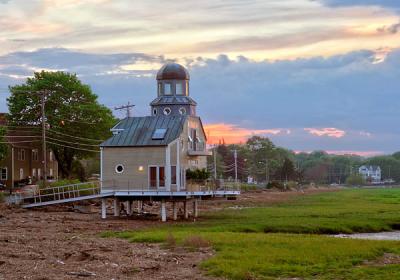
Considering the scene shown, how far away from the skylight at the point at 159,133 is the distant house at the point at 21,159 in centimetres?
3609

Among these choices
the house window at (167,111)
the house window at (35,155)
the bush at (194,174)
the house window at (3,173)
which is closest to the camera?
the bush at (194,174)

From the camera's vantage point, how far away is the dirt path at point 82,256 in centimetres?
2686

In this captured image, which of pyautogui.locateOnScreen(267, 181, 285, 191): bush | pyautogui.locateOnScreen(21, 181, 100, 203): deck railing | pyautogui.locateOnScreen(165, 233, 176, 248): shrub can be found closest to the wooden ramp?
pyautogui.locateOnScreen(21, 181, 100, 203): deck railing

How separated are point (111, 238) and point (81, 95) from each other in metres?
53.7

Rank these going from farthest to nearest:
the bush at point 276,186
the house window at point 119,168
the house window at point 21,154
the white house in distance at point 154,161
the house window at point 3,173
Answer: the bush at point 276,186 < the house window at point 21,154 < the house window at point 3,173 < the house window at point 119,168 < the white house in distance at point 154,161

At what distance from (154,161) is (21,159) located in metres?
47.2

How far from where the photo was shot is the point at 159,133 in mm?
55719

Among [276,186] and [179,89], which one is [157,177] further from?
[276,186]

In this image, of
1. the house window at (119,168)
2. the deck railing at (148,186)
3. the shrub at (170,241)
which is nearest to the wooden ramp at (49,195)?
the deck railing at (148,186)

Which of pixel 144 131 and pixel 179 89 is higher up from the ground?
pixel 179 89

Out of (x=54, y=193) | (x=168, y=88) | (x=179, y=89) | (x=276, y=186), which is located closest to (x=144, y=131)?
(x=168, y=88)

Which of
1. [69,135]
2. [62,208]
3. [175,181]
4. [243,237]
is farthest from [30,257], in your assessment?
[69,135]

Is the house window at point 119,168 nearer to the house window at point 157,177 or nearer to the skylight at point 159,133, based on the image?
the house window at point 157,177

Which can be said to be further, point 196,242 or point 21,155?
point 21,155
